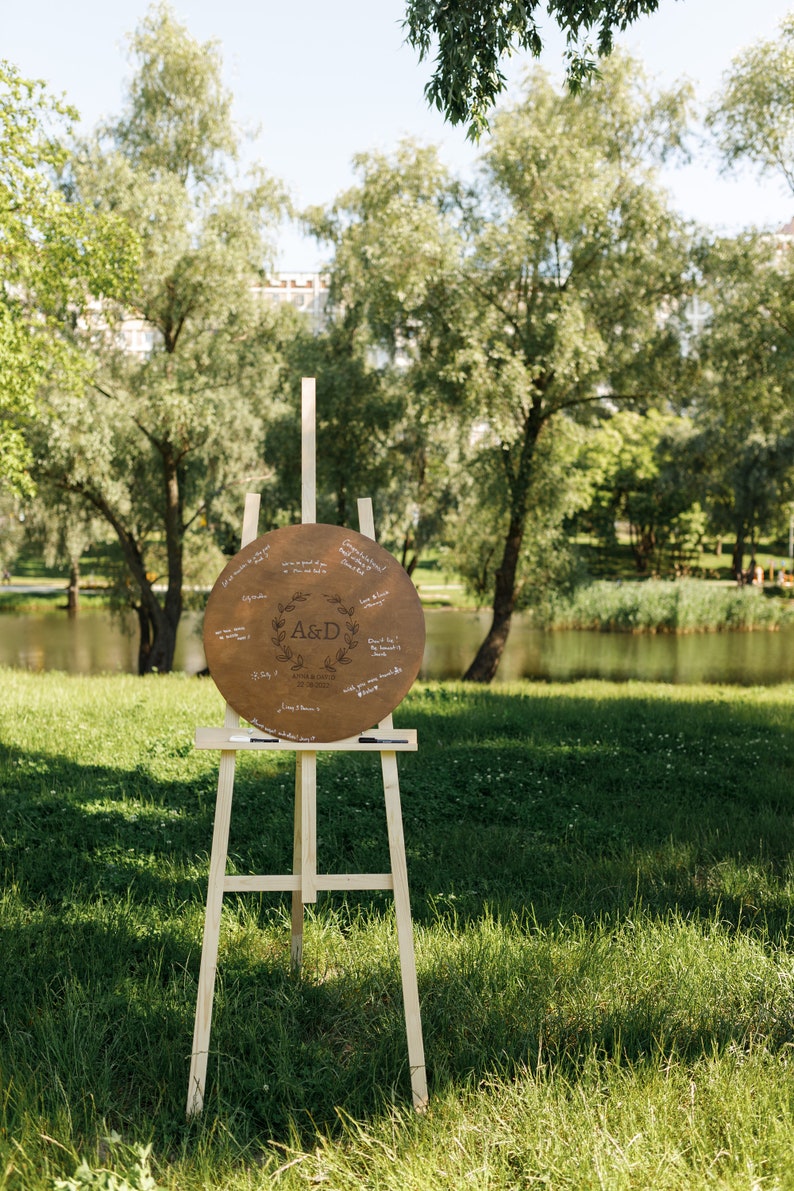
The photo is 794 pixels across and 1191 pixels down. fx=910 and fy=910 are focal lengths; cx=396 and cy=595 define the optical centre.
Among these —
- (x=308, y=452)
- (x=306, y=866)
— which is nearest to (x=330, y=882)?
(x=306, y=866)

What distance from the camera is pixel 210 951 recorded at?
11.2ft

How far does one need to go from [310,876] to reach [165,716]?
6.03 m

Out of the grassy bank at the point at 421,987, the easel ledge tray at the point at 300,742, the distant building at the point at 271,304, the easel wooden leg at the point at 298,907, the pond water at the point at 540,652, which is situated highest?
the distant building at the point at 271,304

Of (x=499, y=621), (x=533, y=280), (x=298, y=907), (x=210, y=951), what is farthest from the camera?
(x=499, y=621)

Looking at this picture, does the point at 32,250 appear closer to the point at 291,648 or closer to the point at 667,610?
the point at 291,648

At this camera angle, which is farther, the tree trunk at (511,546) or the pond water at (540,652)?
the pond water at (540,652)

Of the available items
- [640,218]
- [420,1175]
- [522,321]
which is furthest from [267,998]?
[640,218]

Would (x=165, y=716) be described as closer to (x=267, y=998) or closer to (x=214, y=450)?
(x=267, y=998)

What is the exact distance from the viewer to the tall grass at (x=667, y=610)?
34219mm

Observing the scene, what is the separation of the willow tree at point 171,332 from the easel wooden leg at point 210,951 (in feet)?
47.9

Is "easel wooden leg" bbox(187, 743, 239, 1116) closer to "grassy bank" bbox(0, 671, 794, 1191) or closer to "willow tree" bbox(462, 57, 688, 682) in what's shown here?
"grassy bank" bbox(0, 671, 794, 1191)

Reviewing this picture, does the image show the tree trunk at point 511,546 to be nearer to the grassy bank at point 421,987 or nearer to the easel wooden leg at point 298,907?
the grassy bank at point 421,987

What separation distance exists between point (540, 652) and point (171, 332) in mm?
15580

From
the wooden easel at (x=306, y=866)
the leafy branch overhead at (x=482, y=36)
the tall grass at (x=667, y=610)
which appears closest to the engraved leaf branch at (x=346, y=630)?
the wooden easel at (x=306, y=866)
